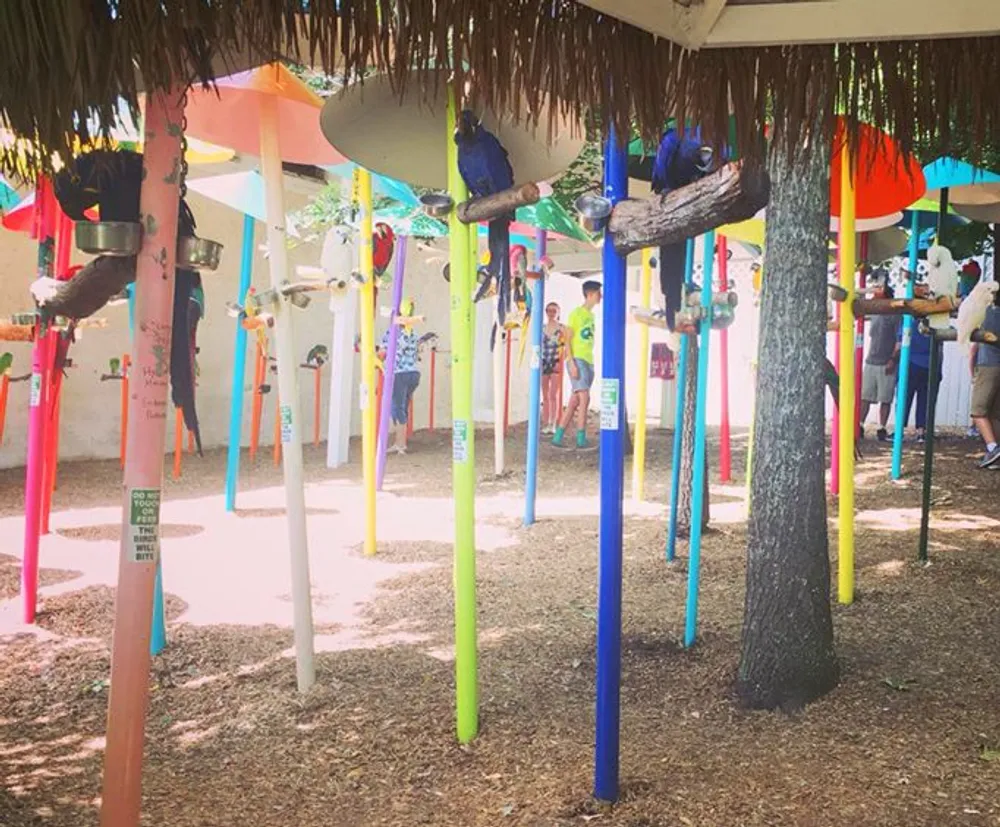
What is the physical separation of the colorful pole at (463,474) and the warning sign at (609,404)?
0.57m

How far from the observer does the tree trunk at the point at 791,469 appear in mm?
3252

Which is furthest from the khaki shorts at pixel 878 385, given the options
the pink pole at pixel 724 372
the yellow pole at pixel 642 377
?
the yellow pole at pixel 642 377

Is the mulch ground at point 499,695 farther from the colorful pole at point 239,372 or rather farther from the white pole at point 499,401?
the white pole at point 499,401

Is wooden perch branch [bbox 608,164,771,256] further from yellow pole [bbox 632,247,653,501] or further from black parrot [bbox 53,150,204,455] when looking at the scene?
yellow pole [bbox 632,247,653,501]

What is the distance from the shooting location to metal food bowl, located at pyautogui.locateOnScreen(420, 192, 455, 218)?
116 inches

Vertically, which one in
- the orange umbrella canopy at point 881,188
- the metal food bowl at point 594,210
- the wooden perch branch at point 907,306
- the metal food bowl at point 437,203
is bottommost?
the wooden perch branch at point 907,306

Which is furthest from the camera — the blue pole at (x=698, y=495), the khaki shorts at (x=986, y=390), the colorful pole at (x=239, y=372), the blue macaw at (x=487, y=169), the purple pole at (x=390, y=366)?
the khaki shorts at (x=986, y=390)

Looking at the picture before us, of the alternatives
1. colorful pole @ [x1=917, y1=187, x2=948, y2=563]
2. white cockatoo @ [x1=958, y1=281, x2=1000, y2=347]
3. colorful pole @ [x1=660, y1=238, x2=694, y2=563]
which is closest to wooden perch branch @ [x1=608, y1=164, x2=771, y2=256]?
colorful pole @ [x1=660, y1=238, x2=694, y2=563]

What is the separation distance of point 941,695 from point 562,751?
4.90 feet

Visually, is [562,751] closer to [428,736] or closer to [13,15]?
[428,736]

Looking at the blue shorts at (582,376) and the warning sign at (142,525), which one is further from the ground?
the blue shorts at (582,376)

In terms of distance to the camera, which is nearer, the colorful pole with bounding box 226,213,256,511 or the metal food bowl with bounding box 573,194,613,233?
the metal food bowl with bounding box 573,194,613,233

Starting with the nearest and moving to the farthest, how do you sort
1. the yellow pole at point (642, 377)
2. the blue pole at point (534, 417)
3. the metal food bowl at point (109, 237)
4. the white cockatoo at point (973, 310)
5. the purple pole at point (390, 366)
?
the metal food bowl at point (109, 237)
the white cockatoo at point (973, 310)
the blue pole at point (534, 417)
the yellow pole at point (642, 377)
the purple pole at point (390, 366)

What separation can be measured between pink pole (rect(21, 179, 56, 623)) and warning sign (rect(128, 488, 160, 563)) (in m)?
2.20
